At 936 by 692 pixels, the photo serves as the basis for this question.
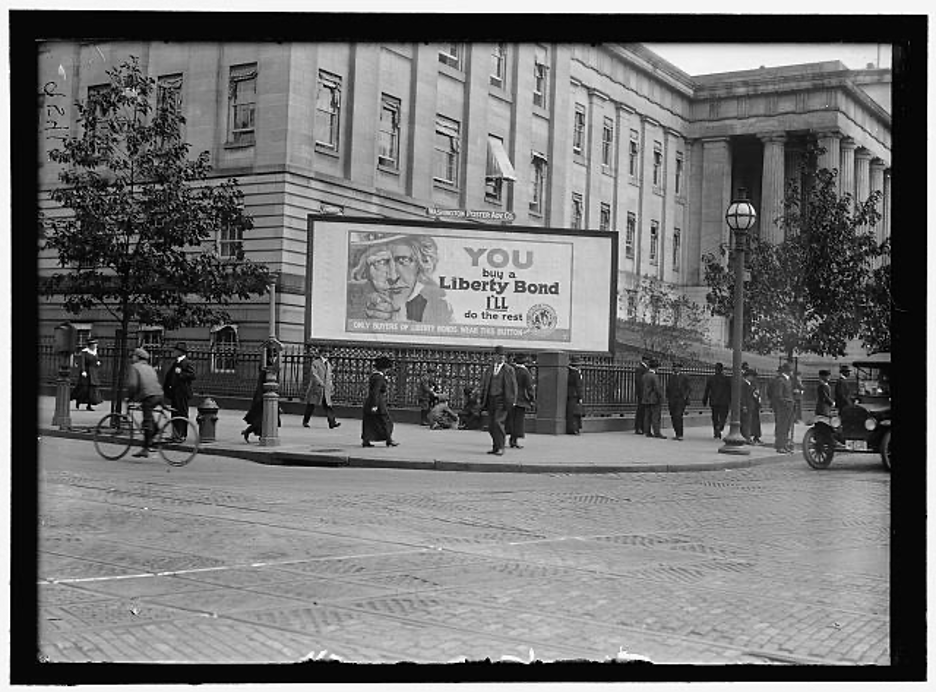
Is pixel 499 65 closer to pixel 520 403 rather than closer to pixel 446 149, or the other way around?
pixel 446 149

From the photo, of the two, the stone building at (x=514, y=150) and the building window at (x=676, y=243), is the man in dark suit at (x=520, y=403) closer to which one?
the stone building at (x=514, y=150)

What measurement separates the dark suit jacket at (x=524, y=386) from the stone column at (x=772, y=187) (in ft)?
A: 23.5

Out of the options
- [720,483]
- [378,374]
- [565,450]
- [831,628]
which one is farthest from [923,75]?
[565,450]

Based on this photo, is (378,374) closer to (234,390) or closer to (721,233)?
(234,390)

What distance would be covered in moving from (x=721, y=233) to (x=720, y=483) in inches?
193

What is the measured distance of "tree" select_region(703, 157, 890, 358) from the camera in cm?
769

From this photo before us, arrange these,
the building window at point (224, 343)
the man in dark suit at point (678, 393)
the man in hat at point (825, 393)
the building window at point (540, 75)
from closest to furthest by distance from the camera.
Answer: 1. the building window at point (540, 75)
2. the man in hat at point (825, 393)
3. the building window at point (224, 343)
4. the man in dark suit at point (678, 393)

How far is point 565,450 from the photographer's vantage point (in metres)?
17.7

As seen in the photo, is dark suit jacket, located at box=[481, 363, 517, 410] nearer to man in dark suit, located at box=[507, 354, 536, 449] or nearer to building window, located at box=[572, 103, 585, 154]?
man in dark suit, located at box=[507, 354, 536, 449]

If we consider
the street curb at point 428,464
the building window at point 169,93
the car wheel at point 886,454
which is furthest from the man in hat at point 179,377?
the car wheel at point 886,454

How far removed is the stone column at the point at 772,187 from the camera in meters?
9.96

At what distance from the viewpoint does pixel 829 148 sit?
29.9 ft

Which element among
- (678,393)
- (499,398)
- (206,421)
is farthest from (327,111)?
(499,398)

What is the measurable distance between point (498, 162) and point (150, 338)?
426 cm
